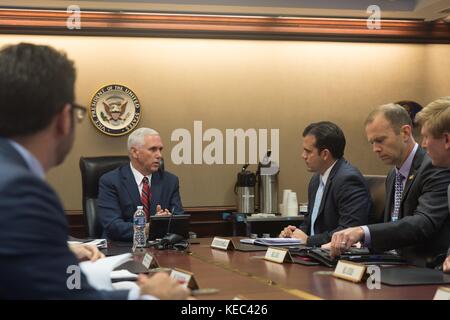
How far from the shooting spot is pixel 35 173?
1490 millimetres

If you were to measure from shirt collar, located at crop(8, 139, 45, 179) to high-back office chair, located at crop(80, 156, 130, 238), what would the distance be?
3.24 metres

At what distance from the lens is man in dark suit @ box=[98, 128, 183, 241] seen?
447 centimetres

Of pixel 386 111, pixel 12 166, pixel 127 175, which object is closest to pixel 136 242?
pixel 127 175

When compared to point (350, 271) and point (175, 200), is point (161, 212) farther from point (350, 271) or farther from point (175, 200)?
point (350, 271)

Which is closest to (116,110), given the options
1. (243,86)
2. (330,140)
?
(243,86)

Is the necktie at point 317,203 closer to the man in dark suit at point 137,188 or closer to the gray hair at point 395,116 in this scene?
the gray hair at point 395,116

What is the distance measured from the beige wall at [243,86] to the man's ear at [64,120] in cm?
467

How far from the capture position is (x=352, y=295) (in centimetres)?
214

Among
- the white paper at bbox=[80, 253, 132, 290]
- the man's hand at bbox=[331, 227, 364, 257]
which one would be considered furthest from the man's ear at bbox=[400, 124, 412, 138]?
the white paper at bbox=[80, 253, 132, 290]

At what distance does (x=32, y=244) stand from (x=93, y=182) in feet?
11.6

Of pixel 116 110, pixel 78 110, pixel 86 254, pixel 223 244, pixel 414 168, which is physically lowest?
pixel 223 244

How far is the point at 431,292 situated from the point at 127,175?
2.84 m

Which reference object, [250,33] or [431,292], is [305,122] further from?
[431,292]

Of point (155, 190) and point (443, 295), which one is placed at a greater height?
point (155, 190)
